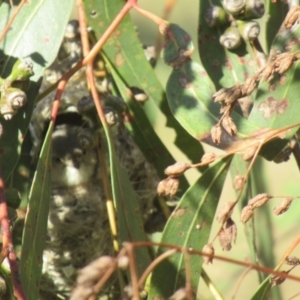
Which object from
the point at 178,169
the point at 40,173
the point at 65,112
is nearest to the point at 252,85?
the point at 178,169

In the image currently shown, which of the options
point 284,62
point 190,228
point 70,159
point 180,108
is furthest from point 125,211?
point 70,159

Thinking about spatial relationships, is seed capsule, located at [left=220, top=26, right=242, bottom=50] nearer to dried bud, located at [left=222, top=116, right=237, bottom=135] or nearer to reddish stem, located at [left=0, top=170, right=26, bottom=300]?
dried bud, located at [left=222, top=116, right=237, bottom=135]

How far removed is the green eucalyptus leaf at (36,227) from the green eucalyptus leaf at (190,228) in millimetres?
253

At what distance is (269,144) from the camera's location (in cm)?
176

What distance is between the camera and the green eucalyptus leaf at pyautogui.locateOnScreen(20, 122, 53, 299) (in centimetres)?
155

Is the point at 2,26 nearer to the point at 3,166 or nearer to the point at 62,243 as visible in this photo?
the point at 3,166

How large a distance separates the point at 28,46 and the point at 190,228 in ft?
1.82

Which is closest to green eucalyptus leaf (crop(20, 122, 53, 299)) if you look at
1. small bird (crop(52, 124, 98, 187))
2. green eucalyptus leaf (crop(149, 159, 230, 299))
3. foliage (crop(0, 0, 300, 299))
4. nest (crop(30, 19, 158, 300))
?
foliage (crop(0, 0, 300, 299))

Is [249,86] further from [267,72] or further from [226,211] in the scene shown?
[226,211]

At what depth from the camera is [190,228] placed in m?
1.73

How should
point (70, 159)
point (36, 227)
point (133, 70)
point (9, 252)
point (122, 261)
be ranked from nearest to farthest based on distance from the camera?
1. point (122, 261)
2. point (9, 252)
3. point (36, 227)
4. point (133, 70)
5. point (70, 159)

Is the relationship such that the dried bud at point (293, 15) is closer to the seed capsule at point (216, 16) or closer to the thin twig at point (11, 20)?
the seed capsule at point (216, 16)

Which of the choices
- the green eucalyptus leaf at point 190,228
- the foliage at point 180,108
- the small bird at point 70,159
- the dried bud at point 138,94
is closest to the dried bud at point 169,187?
the foliage at point 180,108

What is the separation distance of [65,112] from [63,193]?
0.88 ft
